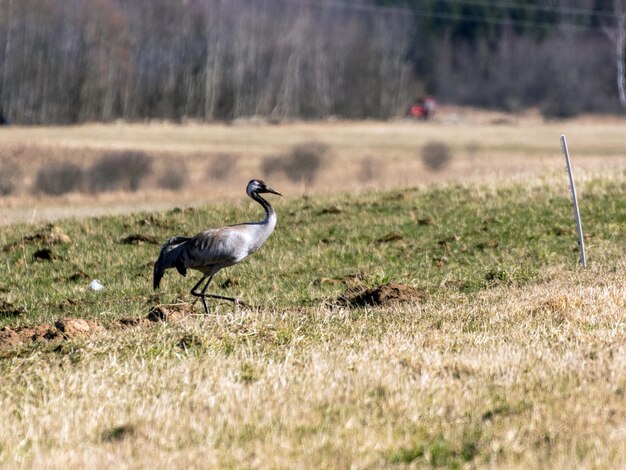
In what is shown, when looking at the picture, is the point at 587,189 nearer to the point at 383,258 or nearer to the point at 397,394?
the point at 383,258

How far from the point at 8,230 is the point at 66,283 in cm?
526

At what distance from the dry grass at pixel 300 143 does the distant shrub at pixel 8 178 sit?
1.45 ft

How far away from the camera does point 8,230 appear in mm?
Result: 21406

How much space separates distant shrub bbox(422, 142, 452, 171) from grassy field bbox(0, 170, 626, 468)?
107 feet

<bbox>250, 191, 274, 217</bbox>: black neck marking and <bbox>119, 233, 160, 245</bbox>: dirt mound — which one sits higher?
<bbox>250, 191, 274, 217</bbox>: black neck marking

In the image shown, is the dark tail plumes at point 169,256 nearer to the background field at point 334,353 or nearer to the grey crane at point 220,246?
the grey crane at point 220,246

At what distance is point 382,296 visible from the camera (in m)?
12.5

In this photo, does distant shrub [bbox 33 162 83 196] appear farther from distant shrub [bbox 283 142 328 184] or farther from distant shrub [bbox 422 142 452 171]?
distant shrub [bbox 422 142 452 171]

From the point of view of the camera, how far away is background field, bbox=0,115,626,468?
6523 mm

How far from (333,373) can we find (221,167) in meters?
37.6

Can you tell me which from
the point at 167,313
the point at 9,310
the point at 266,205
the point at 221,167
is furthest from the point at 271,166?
the point at 167,313

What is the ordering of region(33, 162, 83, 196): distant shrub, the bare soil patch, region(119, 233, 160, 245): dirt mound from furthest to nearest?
region(33, 162, 83, 196): distant shrub
region(119, 233, 160, 245): dirt mound
the bare soil patch

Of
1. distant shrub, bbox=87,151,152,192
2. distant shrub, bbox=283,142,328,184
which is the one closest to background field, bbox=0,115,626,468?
distant shrub, bbox=87,151,152,192

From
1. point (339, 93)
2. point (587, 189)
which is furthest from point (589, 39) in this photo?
point (587, 189)
